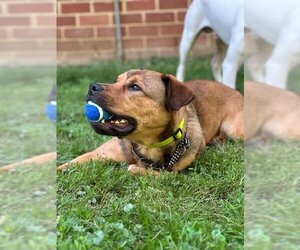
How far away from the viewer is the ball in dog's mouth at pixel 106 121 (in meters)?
2.90

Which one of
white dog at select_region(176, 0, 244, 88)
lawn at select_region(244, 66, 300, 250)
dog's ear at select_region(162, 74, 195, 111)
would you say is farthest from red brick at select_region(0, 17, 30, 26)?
white dog at select_region(176, 0, 244, 88)

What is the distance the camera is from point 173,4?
6.86 metres

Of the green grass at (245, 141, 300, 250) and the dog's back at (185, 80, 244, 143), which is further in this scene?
the dog's back at (185, 80, 244, 143)

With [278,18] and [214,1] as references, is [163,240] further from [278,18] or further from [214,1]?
[214,1]

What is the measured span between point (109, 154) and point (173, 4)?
12.7ft

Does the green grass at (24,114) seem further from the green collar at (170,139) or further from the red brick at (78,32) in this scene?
the red brick at (78,32)

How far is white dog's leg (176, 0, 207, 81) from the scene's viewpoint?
16.5 ft

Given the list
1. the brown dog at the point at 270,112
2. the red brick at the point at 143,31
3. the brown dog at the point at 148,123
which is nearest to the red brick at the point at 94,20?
the red brick at the point at 143,31

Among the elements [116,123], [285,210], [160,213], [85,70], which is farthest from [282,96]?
[85,70]

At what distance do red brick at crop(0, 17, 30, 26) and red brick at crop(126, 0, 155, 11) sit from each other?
494cm

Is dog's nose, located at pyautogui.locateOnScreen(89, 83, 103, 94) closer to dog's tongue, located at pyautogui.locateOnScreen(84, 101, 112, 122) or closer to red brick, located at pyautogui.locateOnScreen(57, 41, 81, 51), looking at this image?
dog's tongue, located at pyautogui.locateOnScreen(84, 101, 112, 122)

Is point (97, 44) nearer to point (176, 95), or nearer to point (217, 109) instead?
point (217, 109)

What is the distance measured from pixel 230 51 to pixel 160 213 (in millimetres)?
2026

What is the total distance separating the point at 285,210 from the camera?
206 centimetres
